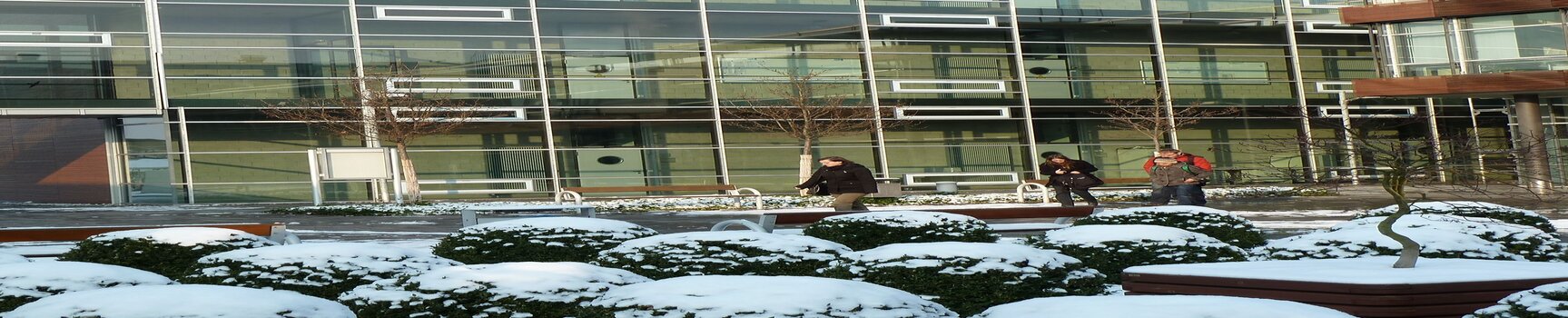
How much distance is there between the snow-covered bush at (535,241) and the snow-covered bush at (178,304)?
3.99 meters

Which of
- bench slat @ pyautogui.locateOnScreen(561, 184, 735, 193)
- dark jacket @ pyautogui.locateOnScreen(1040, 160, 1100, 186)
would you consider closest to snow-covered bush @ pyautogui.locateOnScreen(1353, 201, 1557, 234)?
dark jacket @ pyautogui.locateOnScreen(1040, 160, 1100, 186)

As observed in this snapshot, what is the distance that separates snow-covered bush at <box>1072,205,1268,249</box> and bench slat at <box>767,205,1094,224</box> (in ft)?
5.36

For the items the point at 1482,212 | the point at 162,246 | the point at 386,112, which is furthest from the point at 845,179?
the point at 386,112

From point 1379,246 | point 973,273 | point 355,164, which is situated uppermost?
point 355,164

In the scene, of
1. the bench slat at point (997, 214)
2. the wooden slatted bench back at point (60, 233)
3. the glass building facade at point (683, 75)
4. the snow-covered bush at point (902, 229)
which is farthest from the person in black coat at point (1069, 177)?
the wooden slatted bench back at point (60, 233)

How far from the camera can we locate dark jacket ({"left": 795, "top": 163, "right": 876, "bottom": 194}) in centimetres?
1848

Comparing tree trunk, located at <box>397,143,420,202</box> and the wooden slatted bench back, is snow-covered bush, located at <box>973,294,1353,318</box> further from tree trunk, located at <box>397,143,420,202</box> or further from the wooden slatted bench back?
tree trunk, located at <box>397,143,420,202</box>

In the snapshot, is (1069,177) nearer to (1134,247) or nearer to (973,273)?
(1134,247)

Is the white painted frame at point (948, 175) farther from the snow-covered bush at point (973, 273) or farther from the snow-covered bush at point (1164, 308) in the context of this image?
the snow-covered bush at point (1164, 308)

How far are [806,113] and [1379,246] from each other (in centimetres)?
2243

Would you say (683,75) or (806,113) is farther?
(683,75)

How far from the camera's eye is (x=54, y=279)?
688 cm

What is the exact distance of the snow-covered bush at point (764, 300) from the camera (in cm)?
496

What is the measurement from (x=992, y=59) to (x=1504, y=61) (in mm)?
11051
